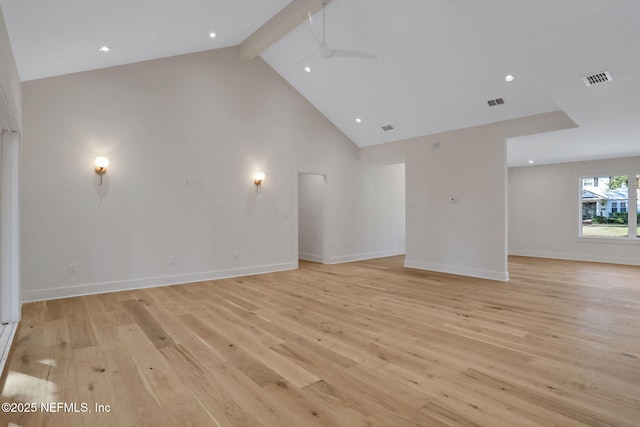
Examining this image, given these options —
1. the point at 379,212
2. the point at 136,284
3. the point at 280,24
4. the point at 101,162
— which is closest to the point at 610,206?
the point at 379,212

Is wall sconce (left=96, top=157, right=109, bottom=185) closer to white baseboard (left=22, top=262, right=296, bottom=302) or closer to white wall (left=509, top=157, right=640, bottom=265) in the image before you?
white baseboard (left=22, top=262, right=296, bottom=302)

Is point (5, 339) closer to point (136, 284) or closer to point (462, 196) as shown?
point (136, 284)

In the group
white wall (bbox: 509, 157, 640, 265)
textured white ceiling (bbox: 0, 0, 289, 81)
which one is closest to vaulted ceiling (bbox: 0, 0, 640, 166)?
textured white ceiling (bbox: 0, 0, 289, 81)

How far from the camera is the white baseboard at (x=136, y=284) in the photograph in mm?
4523

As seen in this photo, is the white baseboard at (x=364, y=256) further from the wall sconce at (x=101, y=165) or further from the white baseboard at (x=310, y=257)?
the wall sconce at (x=101, y=165)

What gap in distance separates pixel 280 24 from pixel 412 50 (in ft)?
6.54

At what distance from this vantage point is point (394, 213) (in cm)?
897

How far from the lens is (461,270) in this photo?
632 cm

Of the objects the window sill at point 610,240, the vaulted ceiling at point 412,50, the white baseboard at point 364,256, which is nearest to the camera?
the vaulted ceiling at point 412,50

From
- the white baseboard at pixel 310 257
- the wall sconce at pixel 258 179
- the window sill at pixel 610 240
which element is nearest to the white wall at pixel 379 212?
the white baseboard at pixel 310 257

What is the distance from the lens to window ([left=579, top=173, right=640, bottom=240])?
7.55 m

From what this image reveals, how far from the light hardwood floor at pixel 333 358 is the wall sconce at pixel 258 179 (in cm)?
225

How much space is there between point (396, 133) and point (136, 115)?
4861mm

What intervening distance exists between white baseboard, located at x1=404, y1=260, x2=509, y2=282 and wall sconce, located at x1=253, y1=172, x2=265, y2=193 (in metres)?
3.47
